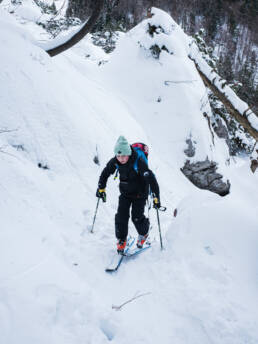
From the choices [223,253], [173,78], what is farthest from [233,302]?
[173,78]

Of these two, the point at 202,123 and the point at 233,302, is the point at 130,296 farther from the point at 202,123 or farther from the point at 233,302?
the point at 202,123

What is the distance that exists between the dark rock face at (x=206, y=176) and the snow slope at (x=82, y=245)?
2.25 meters

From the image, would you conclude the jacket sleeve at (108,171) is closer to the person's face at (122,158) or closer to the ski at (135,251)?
the person's face at (122,158)

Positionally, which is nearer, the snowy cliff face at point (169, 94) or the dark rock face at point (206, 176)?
the dark rock face at point (206, 176)

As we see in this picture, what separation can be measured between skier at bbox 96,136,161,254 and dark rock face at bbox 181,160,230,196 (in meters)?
7.21

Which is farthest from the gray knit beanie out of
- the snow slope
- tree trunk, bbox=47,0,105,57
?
tree trunk, bbox=47,0,105,57

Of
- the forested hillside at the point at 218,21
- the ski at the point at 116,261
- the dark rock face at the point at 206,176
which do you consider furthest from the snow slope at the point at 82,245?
the forested hillside at the point at 218,21

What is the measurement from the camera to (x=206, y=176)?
36.6 feet

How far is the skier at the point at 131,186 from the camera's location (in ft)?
13.3

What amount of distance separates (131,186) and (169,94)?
10.4 m

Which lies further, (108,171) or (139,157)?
(108,171)

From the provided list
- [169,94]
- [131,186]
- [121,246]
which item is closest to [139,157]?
[131,186]

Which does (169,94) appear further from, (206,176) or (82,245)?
(82,245)

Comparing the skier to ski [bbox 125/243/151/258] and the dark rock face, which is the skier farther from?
the dark rock face
